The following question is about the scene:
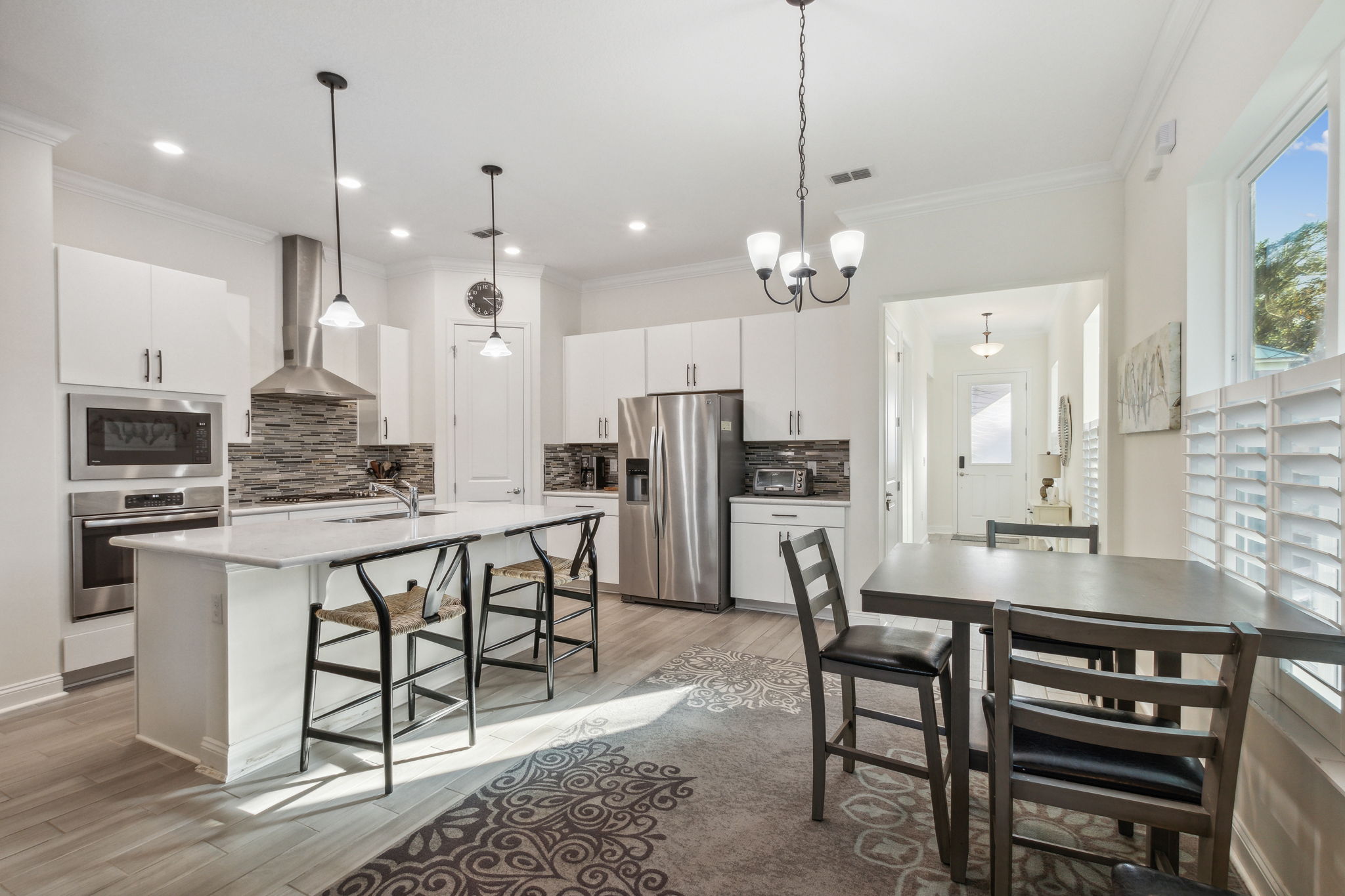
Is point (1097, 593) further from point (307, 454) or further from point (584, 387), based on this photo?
point (307, 454)

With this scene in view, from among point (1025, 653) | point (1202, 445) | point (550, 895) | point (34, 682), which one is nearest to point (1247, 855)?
point (1202, 445)

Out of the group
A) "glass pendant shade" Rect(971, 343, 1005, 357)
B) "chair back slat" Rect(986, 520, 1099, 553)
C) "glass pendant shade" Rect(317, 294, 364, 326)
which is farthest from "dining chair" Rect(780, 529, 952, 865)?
"glass pendant shade" Rect(971, 343, 1005, 357)

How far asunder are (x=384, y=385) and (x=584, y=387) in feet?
5.29

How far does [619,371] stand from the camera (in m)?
5.43

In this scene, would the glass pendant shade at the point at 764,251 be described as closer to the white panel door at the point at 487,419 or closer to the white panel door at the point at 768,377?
the white panel door at the point at 768,377

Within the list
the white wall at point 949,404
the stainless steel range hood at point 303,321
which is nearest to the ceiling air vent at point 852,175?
the stainless steel range hood at point 303,321

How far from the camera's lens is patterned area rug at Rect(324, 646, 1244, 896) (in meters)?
1.75

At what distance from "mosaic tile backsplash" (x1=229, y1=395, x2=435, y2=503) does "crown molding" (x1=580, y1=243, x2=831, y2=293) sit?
2168 millimetres

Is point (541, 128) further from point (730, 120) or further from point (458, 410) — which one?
point (458, 410)

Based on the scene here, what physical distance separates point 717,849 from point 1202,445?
82.1 inches

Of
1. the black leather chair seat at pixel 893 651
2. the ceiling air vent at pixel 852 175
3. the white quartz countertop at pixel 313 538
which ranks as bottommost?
the black leather chair seat at pixel 893 651

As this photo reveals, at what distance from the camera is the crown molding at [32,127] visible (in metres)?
2.88

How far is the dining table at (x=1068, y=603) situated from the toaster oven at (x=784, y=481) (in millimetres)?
2806

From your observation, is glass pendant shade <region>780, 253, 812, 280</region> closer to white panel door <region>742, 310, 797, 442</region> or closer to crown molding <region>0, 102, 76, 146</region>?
white panel door <region>742, 310, 797, 442</region>
